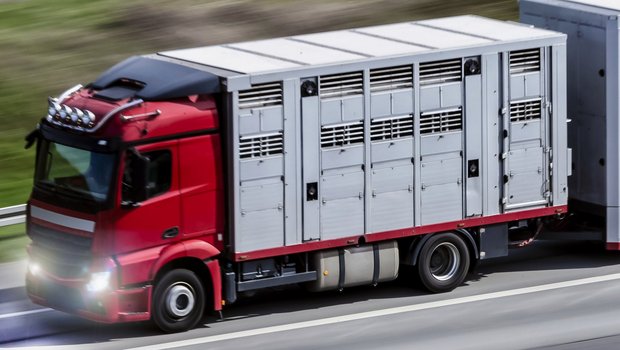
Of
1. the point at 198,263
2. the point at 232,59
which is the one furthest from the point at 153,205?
the point at 232,59

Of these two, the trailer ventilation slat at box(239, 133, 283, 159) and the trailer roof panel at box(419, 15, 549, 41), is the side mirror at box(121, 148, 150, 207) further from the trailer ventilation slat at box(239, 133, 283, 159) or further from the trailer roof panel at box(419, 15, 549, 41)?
the trailer roof panel at box(419, 15, 549, 41)

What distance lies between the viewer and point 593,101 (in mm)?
19609

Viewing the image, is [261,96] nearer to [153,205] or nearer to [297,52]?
[297,52]

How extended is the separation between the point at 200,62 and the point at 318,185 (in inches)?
79.8

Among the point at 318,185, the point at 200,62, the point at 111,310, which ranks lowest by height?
the point at 111,310

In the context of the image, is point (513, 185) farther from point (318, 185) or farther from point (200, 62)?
point (200, 62)

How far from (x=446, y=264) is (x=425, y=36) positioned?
2930 millimetres

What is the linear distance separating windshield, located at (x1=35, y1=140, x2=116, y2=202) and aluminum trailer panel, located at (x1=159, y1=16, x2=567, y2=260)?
1499 millimetres

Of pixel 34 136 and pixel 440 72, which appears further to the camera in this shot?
pixel 440 72

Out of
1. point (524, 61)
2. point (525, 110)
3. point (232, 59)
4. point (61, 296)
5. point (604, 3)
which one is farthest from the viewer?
point (604, 3)

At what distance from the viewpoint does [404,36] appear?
61.6 feet

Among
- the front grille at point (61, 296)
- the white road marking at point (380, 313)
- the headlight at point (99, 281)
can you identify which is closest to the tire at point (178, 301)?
the white road marking at point (380, 313)

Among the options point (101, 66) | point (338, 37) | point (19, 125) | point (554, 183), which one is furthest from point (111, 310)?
point (101, 66)

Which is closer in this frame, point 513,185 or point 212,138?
point 212,138
